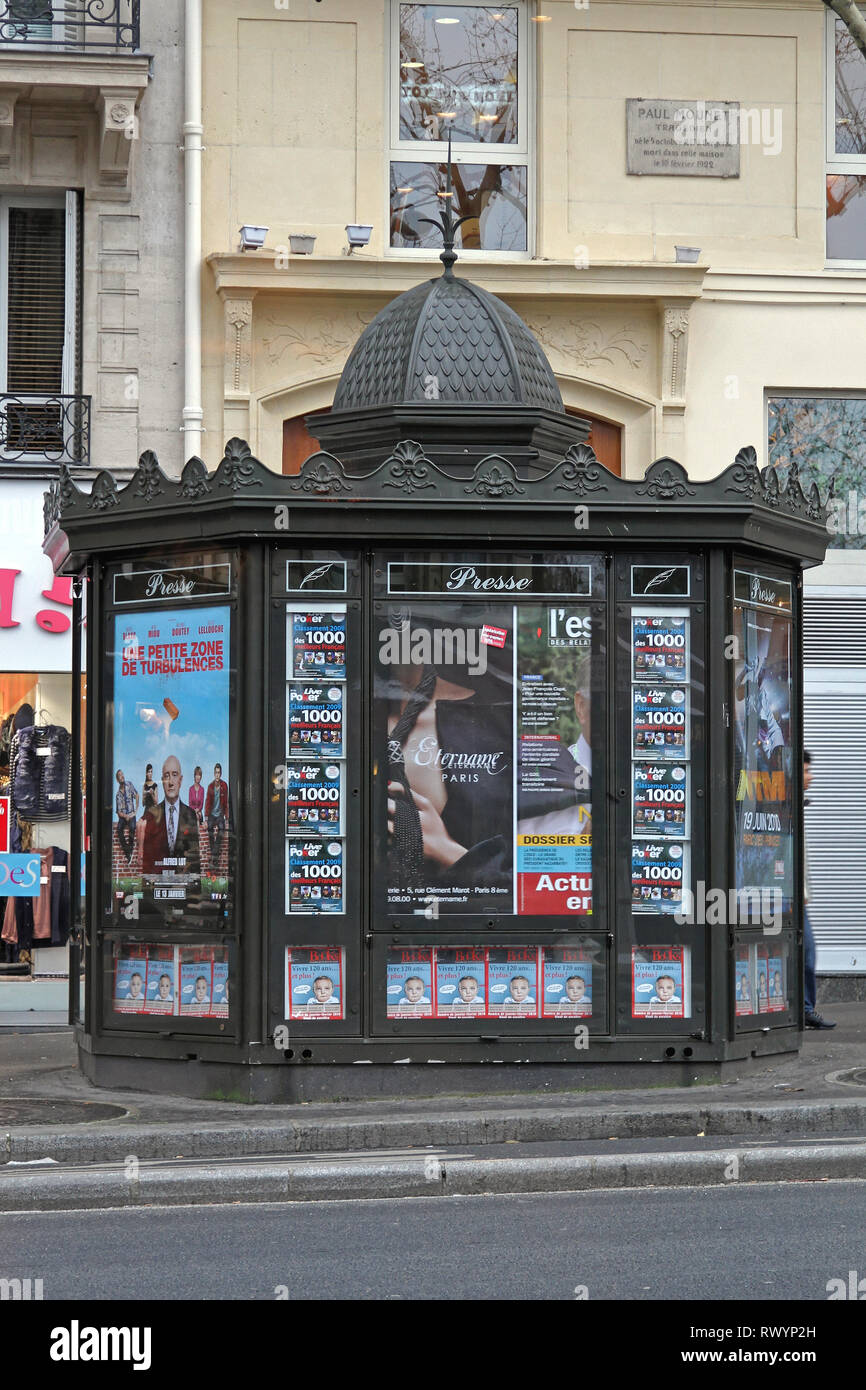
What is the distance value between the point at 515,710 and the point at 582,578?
2.61ft

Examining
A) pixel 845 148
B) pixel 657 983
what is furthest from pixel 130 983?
pixel 845 148

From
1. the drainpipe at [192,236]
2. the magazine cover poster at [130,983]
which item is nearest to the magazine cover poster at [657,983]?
the magazine cover poster at [130,983]

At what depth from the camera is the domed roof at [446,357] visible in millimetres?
10906

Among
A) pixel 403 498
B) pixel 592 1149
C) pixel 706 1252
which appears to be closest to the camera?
pixel 706 1252

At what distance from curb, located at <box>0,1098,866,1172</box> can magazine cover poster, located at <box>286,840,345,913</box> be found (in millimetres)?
1272

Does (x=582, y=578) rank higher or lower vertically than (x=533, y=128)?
lower

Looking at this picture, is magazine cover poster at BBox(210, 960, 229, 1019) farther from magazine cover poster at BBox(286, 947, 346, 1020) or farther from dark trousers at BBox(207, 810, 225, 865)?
dark trousers at BBox(207, 810, 225, 865)

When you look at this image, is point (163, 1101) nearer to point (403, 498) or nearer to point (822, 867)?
point (403, 498)

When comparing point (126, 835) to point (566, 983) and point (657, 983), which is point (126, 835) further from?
point (657, 983)

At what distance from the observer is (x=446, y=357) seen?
10961 mm

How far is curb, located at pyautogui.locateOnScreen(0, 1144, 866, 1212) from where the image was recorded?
26.9ft

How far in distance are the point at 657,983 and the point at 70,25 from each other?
955 cm

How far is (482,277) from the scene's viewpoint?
51.8ft
